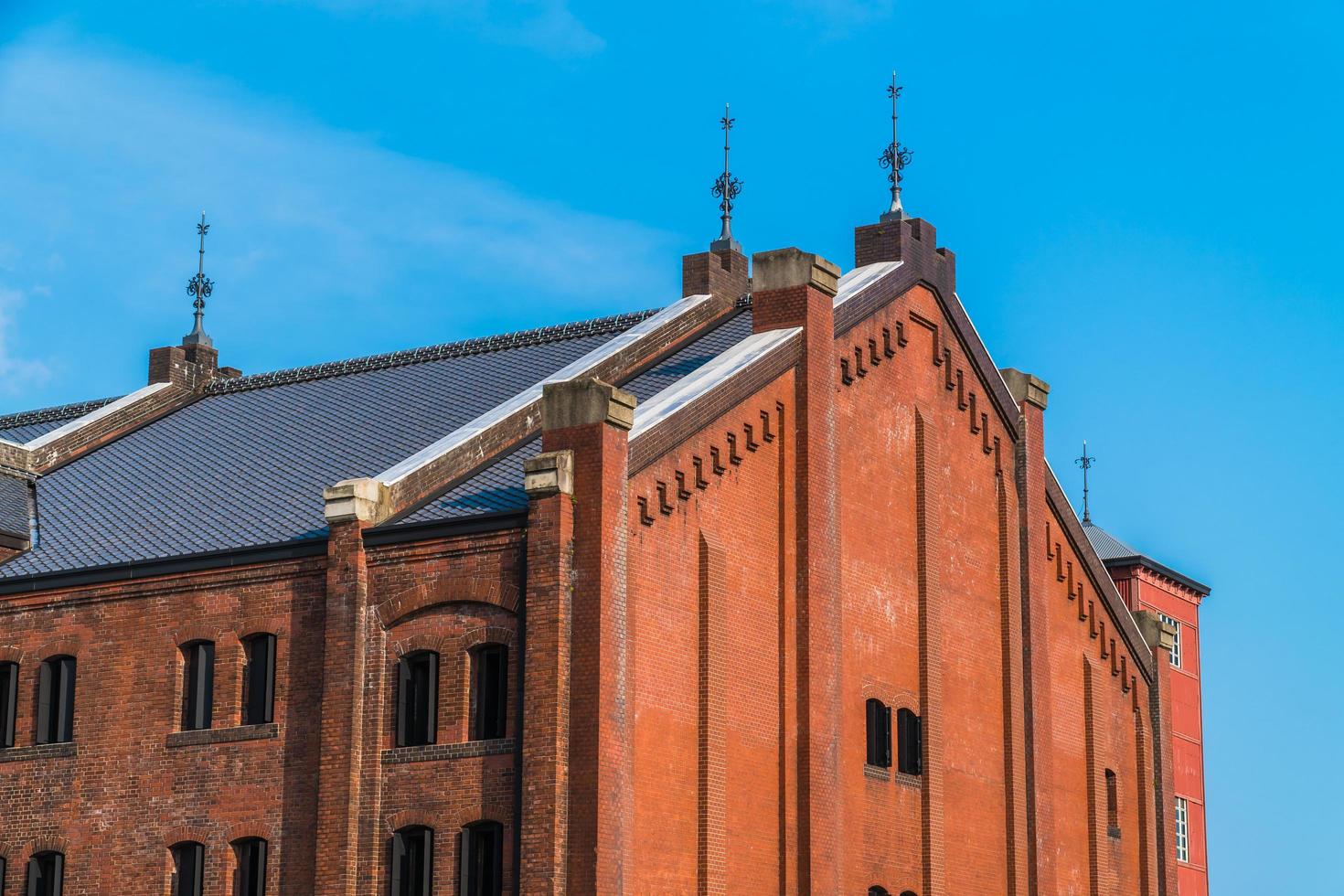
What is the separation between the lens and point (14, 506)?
40719 millimetres

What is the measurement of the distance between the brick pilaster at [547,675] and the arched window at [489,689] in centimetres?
94

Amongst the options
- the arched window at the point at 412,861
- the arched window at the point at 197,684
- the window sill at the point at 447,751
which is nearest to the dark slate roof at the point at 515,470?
the window sill at the point at 447,751

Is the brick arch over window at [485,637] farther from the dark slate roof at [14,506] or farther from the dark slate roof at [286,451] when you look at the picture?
the dark slate roof at [14,506]

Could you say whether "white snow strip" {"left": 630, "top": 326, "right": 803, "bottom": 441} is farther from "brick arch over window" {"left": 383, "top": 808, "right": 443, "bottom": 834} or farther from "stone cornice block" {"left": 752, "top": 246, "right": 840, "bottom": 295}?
"brick arch over window" {"left": 383, "top": 808, "right": 443, "bottom": 834}

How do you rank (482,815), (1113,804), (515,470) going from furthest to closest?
(1113,804), (515,470), (482,815)

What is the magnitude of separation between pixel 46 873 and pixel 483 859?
364 inches

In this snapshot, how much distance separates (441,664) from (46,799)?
8.57 metres

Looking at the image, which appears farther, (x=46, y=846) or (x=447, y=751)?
(x=46, y=846)

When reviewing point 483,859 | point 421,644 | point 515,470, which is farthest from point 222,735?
point 515,470

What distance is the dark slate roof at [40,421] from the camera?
162ft

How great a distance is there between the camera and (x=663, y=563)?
3303 cm

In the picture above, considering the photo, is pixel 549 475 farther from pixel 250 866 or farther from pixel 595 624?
pixel 250 866

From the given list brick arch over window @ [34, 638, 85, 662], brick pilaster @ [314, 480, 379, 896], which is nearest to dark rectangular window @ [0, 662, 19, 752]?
brick arch over window @ [34, 638, 85, 662]

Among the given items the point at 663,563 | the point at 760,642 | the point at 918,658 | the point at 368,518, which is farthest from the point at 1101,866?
the point at 368,518
